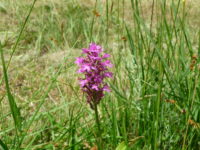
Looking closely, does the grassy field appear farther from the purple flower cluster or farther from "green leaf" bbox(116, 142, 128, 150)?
the purple flower cluster

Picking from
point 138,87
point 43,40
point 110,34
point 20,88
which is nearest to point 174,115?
point 138,87

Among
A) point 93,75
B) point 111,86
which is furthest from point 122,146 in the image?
point 111,86

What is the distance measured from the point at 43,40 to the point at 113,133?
244 cm

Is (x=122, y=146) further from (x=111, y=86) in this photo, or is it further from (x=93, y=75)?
(x=111, y=86)

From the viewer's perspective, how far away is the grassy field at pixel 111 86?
1015 millimetres

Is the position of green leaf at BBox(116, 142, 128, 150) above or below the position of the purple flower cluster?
below

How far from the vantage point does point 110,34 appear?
13.1 feet

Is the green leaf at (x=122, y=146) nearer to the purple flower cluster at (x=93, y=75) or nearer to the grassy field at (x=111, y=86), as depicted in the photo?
the grassy field at (x=111, y=86)

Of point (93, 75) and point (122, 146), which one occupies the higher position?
point (93, 75)

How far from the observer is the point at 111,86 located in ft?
3.76

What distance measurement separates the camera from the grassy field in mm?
1015

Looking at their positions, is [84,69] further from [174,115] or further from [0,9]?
[0,9]

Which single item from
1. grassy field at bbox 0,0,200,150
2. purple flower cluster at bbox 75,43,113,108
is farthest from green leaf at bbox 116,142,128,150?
purple flower cluster at bbox 75,43,113,108

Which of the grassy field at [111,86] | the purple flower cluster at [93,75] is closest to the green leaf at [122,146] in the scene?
the grassy field at [111,86]
